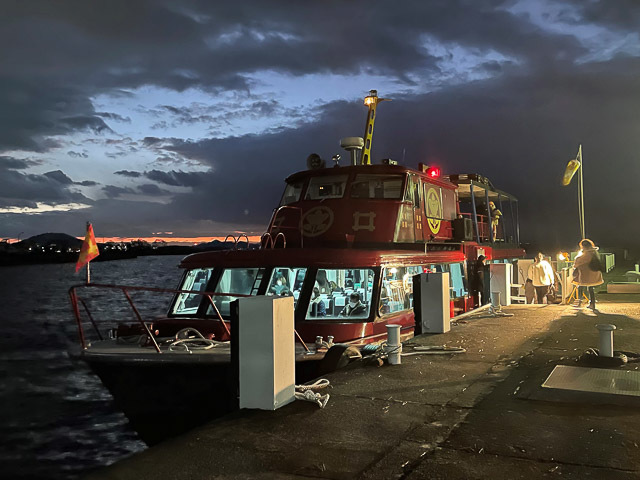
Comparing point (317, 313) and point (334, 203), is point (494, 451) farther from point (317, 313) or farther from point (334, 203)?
point (334, 203)

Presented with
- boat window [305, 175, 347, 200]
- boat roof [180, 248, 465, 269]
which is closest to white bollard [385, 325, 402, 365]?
boat roof [180, 248, 465, 269]

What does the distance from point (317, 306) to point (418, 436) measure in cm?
545

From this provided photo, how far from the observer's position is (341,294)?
1062 centimetres

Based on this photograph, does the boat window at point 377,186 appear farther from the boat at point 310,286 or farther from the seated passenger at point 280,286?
the seated passenger at point 280,286

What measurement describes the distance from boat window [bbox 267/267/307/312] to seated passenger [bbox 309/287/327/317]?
1.06 feet

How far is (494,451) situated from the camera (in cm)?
452

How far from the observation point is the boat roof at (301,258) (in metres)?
10.1

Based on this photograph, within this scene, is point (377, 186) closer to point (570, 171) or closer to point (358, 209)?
point (358, 209)

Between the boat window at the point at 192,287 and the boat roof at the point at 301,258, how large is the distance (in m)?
0.20

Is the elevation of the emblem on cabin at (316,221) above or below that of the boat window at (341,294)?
above

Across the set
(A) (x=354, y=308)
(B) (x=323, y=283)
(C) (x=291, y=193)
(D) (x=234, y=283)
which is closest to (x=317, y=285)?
(B) (x=323, y=283)

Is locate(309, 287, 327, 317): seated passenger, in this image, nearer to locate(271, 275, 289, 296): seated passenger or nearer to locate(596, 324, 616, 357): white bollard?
locate(271, 275, 289, 296): seated passenger

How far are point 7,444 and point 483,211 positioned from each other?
16.2m

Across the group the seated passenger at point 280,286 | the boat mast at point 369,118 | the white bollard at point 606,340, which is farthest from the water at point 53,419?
the boat mast at point 369,118
